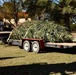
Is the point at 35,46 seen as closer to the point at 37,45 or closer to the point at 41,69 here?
the point at 37,45

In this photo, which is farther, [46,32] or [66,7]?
[66,7]

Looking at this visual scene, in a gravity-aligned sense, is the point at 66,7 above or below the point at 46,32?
above

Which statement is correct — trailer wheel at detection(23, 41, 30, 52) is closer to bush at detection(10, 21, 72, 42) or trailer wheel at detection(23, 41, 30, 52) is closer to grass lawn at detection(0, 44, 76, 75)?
bush at detection(10, 21, 72, 42)

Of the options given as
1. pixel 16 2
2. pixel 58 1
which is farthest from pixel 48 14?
pixel 16 2

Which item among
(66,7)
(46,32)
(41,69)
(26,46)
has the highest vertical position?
(66,7)

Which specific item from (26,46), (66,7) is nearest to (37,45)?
(26,46)

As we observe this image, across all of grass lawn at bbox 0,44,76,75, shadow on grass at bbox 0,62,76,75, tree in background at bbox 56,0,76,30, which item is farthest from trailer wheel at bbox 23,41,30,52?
tree in background at bbox 56,0,76,30

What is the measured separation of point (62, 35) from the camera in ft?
49.2

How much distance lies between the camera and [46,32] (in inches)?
590

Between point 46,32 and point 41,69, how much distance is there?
549 cm

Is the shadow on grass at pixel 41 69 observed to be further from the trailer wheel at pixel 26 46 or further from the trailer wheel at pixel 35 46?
the trailer wheel at pixel 26 46

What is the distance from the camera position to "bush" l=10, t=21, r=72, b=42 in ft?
48.6

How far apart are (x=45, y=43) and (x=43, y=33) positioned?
73 cm

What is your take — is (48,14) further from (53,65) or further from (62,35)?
(53,65)
